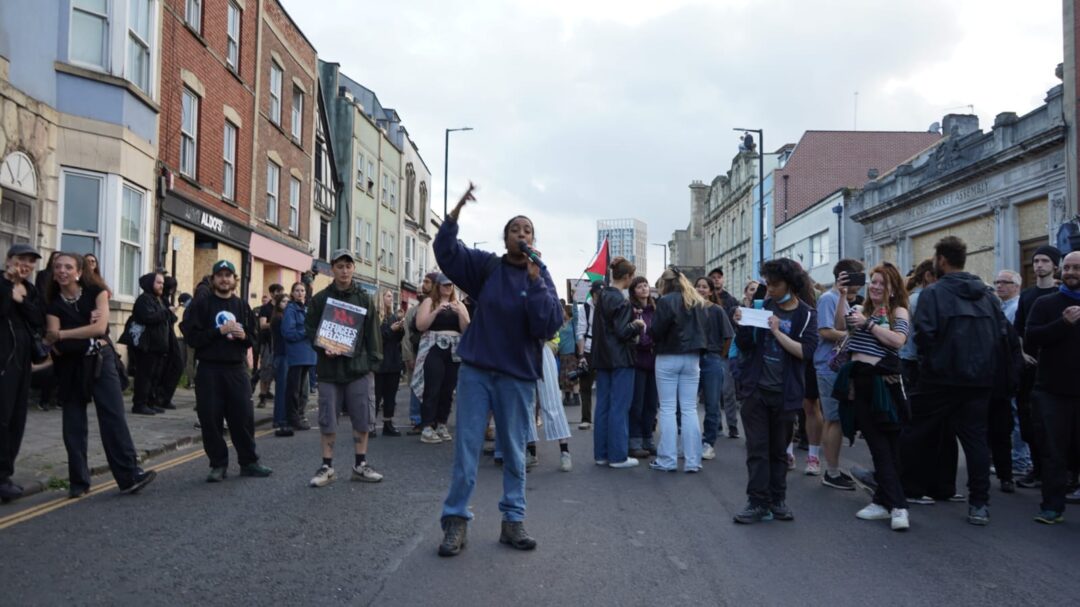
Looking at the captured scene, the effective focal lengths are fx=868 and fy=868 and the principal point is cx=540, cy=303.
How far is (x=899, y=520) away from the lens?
5.80 meters

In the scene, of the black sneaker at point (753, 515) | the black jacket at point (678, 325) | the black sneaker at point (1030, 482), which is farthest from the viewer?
the black jacket at point (678, 325)

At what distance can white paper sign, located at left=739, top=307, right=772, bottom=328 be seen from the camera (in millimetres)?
6227

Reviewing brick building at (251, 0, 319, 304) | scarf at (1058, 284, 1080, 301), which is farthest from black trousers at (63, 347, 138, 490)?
brick building at (251, 0, 319, 304)

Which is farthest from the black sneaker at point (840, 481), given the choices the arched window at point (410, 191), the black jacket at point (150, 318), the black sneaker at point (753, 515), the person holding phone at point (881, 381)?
the arched window at point (410, 191)

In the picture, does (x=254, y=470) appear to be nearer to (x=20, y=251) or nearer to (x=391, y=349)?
(x=20, y=251)

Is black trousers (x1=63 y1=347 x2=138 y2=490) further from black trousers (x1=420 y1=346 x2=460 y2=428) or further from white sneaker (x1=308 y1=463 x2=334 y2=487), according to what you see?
black trousers (x1=420 y1=346 x2=460 y2=428)

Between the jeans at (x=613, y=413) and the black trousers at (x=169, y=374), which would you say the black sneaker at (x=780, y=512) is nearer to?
the jeans at (x=613, y=413)

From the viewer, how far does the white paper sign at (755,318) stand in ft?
20.4

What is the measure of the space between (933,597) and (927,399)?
8.42 ft

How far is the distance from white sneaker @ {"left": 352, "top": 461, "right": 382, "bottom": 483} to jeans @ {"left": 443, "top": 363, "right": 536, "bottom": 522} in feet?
7.53

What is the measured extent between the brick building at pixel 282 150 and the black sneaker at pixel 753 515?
18.9 metres

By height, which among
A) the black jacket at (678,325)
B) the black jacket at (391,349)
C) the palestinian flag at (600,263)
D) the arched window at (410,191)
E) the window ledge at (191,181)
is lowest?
Answer: the black jacket at (391,349)

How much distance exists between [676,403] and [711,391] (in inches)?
62.2

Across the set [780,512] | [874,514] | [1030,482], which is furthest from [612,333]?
[1030,482]
